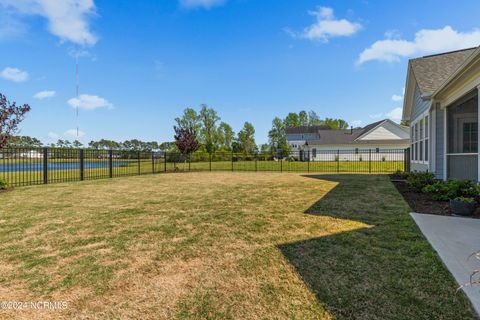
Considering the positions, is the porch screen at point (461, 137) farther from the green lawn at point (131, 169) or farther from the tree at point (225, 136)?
the tree at point (225, 136)

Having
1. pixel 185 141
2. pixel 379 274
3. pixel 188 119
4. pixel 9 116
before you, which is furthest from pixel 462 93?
pixel 188 119

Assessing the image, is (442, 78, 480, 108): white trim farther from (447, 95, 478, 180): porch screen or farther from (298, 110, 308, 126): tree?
(298, 110, 308, 126): tree

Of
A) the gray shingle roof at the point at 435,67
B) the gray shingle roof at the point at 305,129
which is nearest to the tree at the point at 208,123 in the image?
the gray shingle roof at the point at 305,129

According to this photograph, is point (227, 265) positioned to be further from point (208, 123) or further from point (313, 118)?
point (313, 118)

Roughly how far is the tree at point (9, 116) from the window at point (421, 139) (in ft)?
45.3

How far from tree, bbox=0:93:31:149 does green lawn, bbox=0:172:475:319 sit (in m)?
4.75

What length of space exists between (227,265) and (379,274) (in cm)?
150

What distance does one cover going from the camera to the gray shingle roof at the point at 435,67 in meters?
8.45

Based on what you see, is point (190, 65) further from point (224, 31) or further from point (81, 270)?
point (81, 270)

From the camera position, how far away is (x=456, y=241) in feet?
10.7

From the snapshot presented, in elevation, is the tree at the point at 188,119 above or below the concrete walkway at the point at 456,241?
above

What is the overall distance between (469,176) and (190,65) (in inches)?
640

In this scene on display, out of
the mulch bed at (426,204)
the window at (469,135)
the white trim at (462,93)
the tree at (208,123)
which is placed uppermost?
the tree at (208,123)

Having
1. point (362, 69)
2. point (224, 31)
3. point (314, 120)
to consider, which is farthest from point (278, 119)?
point (224, 31)
